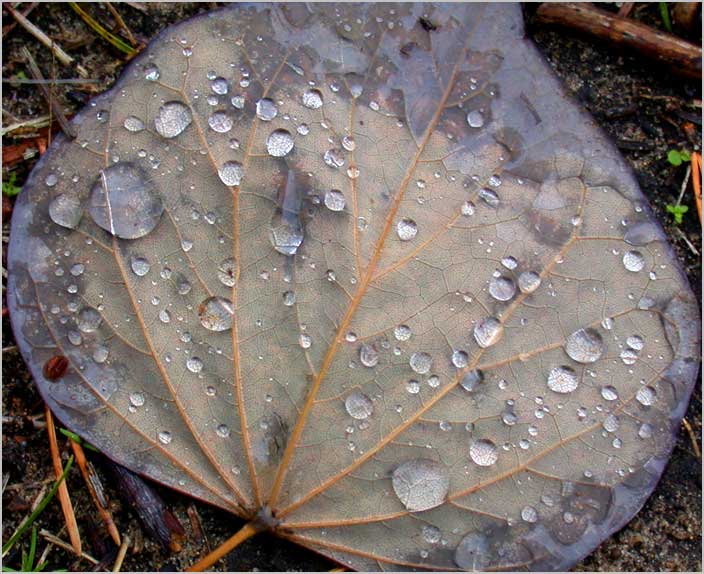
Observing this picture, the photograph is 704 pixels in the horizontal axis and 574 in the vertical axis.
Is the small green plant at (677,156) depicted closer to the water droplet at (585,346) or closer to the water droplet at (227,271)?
the water droplet at (585,346)

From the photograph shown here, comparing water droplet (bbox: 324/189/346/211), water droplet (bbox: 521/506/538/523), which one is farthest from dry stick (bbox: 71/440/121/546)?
water droplet (bbox: 521/506/538/523)

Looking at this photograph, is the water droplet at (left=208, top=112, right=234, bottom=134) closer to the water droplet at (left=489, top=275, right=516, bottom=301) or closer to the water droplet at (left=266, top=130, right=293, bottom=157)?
the water droplet at (left=266, top=130, right=293, bottom=157)

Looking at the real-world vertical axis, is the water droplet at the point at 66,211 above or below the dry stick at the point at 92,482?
above

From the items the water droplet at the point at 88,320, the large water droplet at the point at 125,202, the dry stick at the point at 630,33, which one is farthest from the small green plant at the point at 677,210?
the water droplet at the point at 88,320

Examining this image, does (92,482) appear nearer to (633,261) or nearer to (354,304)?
(354,304)

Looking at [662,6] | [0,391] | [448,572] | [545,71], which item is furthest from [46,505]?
[662,6]

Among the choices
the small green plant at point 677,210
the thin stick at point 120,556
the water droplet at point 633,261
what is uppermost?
the water droplet at point 633,261
